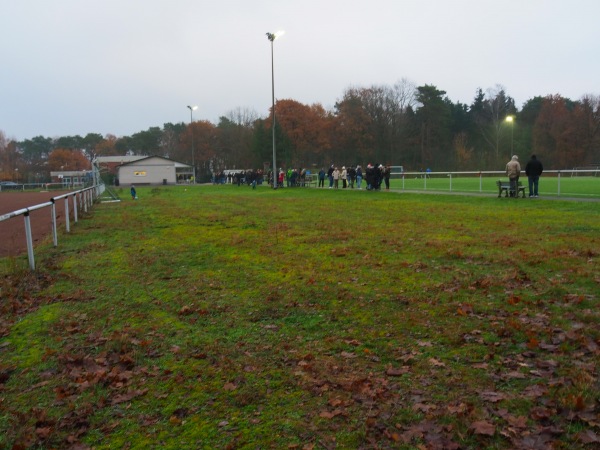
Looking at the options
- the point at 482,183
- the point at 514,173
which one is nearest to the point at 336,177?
the point at 482,183

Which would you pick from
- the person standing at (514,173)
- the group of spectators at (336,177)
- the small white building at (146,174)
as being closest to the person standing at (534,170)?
the person standing at (514,173)

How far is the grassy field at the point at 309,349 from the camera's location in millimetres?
3525

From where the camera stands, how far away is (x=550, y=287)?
661 cm

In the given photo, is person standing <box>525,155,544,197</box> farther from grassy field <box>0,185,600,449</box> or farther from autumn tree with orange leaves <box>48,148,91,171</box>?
autumn tree with orange leaves <box>48,148,91,171</box>

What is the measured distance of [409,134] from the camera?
9138 cm

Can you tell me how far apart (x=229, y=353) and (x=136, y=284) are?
3485 millimetres

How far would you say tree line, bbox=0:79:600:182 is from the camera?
76625 mm

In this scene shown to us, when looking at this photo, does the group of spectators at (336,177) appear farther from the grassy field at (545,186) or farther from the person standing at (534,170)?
the person standing at (534,170)

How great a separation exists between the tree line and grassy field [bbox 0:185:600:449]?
66344 millimetres

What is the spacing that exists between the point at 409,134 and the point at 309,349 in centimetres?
9021

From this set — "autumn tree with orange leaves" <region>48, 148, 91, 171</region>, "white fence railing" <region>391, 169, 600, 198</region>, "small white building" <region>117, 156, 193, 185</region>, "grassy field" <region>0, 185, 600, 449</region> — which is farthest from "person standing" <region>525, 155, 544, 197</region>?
"autumn tree with orange leaves" <region>48, 148, 91, 171</region>

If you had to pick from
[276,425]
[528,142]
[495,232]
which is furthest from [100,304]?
[528,142]

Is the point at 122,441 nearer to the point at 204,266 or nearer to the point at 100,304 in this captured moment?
the point at 100,304

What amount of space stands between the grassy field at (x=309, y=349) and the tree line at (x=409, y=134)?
218ft
